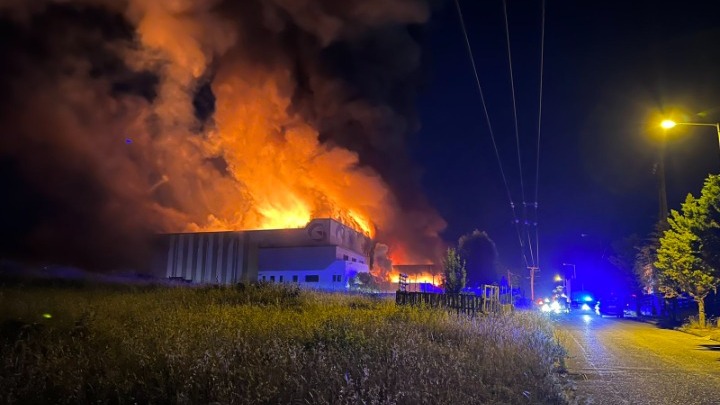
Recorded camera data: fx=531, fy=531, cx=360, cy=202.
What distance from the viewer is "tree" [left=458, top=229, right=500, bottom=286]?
5141 cm

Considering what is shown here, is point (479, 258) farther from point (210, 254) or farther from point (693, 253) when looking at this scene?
point (210, 254)

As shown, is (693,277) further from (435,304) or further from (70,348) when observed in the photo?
(70,348)

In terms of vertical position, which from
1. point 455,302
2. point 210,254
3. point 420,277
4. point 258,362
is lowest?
point 258,362

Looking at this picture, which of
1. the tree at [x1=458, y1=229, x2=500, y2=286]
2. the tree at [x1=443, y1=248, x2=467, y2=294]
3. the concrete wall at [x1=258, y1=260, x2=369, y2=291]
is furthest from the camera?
the concrete wall at [x1=258, y1=260, x2=369, y2=291]

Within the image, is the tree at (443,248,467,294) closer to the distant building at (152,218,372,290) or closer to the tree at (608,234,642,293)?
the tree at (608,234,642,293)

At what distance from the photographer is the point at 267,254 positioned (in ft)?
216

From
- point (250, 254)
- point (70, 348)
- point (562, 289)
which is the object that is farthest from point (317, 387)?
point (562, 289)

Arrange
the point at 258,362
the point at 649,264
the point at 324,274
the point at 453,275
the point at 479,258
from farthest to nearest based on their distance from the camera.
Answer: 1. the point at 324,274
2. the point at 479,258
3. the point at 649,264
4. the point at 453,275
5. the point at 258,362

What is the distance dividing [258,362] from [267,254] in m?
60.1

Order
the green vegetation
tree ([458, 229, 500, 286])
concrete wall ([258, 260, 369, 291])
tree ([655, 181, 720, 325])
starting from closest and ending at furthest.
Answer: the green vegetation → tree ([655, 181, 720, 325]) → tree ([458, 229, 500, 286]) → concrete wall ([258, 260, 369, 291])

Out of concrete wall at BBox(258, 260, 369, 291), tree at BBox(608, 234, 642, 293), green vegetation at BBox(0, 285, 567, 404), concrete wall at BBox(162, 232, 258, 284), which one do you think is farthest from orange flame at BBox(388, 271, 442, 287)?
green vegetation at BBox(0, 285, 567, 404)

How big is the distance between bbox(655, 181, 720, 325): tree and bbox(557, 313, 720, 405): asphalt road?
569 centimetres

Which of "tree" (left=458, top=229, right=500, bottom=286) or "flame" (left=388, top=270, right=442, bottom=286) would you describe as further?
"flame" (left=388, top=270, right=442, bottom=286)

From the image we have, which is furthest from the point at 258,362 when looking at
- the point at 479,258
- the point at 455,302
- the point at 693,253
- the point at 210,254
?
the point at 210,254
